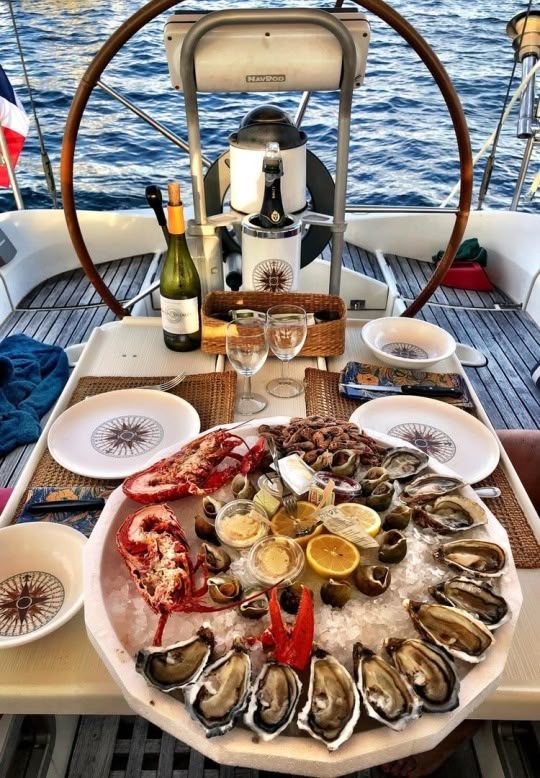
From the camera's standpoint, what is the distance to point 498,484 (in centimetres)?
110

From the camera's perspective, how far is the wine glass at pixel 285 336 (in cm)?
125

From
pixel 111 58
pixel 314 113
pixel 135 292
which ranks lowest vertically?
pixel 314 113

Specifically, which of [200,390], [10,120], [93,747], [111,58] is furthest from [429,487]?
[10,120]

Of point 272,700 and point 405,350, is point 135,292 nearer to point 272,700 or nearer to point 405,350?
point 405,350

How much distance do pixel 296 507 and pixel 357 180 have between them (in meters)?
6.37

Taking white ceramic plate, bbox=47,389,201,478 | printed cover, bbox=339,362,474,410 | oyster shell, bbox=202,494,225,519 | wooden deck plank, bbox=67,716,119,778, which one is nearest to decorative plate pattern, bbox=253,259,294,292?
printed cover, bbox=339,362,474,410

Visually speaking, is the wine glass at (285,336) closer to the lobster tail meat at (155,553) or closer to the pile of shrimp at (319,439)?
the pile of shrimp at (319,439)

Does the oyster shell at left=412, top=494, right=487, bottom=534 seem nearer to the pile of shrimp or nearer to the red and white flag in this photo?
the pile of shrimp

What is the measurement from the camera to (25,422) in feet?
6.63

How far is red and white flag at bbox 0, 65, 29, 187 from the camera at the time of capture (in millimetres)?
2809

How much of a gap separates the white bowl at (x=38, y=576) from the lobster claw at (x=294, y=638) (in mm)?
295

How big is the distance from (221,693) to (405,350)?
3.28 feet

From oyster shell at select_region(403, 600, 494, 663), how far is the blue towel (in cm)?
157

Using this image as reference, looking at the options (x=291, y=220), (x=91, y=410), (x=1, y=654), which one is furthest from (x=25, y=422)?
(x=1, y=654)
